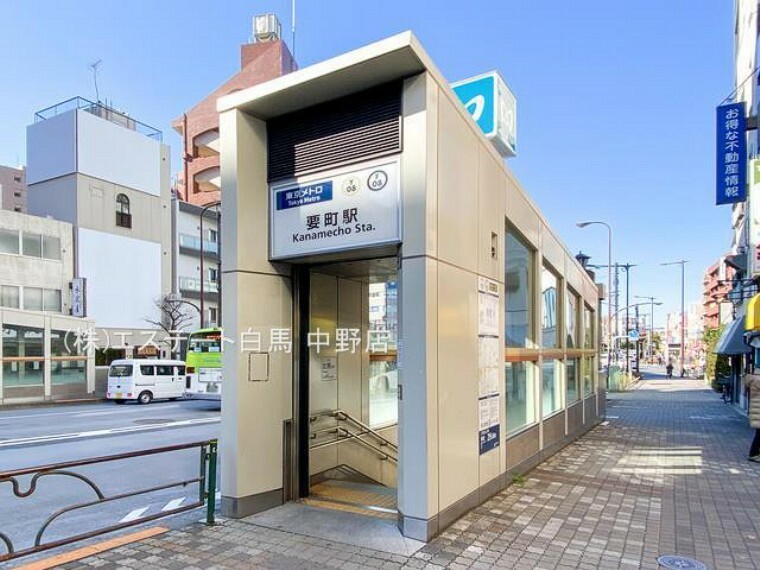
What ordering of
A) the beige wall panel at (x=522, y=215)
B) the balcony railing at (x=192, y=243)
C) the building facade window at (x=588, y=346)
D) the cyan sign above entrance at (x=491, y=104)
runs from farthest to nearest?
1. the balcony railing at (x=192, y=243)
2. the building facade window at (x=588, y=346)
3. the cyan sign above entrance at (x=491, y=104)
4. the beige wall panel at (x=522, y=215)

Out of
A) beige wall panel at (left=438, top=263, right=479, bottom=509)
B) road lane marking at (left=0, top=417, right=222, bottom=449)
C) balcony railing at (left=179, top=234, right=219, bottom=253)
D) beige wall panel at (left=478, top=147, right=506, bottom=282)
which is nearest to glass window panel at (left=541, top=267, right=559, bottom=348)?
beige wall panel at (left=478, top=147, right=506, bottom=282)

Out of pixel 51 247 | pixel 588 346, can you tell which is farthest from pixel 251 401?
pixel 51 247

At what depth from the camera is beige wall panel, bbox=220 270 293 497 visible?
18.4 ft

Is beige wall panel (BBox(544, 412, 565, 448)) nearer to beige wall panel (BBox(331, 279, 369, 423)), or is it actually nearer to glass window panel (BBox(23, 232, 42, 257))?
beige wall panel (BBox(331, 279, 369, 423))

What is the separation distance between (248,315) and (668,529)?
15.9 feet

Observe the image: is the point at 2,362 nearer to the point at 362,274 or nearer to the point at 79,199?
the point at 79,199

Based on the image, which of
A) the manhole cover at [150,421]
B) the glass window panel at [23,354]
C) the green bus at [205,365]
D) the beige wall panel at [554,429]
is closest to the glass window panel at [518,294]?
the beige wall panel at [554,429]

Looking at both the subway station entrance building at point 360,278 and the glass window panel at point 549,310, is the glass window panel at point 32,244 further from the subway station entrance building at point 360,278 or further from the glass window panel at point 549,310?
the glass window panel at point 549,310

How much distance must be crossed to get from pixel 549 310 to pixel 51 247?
1116 inches

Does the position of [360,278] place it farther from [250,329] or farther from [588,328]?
[588,328]

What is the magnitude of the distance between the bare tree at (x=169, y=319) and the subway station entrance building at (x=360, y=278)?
29091mm

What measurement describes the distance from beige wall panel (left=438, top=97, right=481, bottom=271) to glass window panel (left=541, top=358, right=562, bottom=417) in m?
4.02

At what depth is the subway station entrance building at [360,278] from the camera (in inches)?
197

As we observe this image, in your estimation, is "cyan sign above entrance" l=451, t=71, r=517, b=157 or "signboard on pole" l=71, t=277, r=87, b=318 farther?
"signboard on pole" l=71, t=277, r=87, b=318
